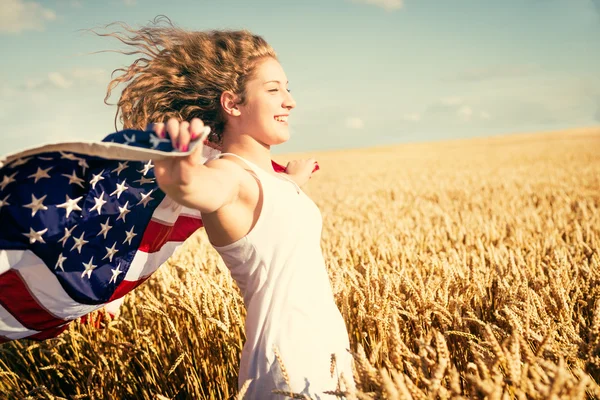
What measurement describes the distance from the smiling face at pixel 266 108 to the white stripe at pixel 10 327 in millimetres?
1147

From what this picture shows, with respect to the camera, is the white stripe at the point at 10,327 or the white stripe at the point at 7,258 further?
the white stripe at the point at 10,327

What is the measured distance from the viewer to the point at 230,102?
1736mm

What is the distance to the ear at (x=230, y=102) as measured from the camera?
1730mm

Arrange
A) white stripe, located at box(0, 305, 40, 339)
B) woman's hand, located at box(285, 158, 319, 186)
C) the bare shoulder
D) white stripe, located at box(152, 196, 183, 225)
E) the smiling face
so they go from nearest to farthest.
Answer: the bare shoulder → the smiling face → white stripe, located at box(0, 305, 40, 339) → white stripe, located at box(152, 196, 183, 225) → woman's hand, located at box(285, 158, 319, 186)

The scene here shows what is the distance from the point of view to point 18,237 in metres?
1.62

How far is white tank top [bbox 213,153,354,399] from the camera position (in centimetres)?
145

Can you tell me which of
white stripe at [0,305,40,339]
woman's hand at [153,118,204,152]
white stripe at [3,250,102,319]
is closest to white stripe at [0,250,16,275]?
white stripe at [3,250,102,319]

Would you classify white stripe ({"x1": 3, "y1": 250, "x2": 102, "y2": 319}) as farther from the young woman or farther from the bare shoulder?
the bare shoulder

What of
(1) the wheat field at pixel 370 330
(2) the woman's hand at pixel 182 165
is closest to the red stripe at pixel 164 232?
(1) the wheat field at pixel 370 330

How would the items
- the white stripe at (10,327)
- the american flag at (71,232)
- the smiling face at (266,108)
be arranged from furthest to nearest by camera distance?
A: the white stripe at (10,327) → the smiling face at (266,108) → the american flag at (71,232)

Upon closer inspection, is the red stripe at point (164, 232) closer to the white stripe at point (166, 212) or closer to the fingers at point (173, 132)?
the white stripe at point (166, 212)

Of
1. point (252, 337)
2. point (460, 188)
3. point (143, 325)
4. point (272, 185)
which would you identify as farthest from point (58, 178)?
point (460, 188)

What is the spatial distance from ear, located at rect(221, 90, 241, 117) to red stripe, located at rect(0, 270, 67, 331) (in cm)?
97

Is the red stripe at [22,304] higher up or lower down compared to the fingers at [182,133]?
lower down
